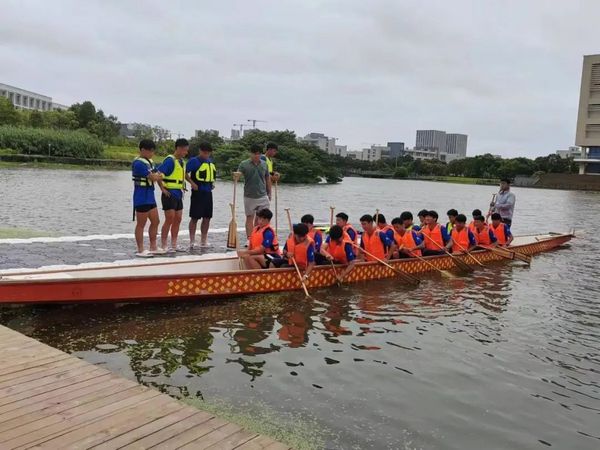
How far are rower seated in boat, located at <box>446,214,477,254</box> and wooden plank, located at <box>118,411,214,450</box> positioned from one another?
10188 millimetres

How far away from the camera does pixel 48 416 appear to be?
3730 millimetres

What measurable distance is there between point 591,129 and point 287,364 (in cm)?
9573

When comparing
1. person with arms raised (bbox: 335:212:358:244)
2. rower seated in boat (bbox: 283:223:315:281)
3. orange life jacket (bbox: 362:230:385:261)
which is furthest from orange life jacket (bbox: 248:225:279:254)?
orange life jacket (bbox: 362:230:385:261)

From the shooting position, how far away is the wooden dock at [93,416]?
11.4 feet

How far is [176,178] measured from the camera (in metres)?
9.88

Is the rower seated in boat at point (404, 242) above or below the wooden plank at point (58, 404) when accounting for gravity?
above

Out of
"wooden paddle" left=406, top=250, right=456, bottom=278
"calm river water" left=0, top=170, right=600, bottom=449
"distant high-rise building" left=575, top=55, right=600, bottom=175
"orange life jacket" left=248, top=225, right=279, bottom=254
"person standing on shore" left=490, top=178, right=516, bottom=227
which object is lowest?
"calm river water" left=0, top=170, right=600, bottom=449

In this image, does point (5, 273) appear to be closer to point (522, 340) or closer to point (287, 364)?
point (287, 364)

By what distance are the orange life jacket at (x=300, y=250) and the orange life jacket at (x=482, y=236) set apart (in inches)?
262

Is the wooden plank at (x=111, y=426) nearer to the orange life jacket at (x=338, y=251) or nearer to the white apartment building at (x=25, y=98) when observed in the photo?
the orange life jacket at (x=338, y=251)

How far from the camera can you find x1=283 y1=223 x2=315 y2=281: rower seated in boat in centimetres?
879

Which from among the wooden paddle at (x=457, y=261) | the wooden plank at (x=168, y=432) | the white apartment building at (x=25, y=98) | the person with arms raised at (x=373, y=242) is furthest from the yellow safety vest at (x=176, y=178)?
the white apartment building at (x=25, y=98)

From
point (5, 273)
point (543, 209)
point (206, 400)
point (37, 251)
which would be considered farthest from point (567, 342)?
point (543, 209)

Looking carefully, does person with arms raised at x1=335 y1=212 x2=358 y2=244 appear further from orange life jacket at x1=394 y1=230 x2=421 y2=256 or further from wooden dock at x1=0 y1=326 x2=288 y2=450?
wooden dock at x1=0 y1=326 x2=288 y2=450
